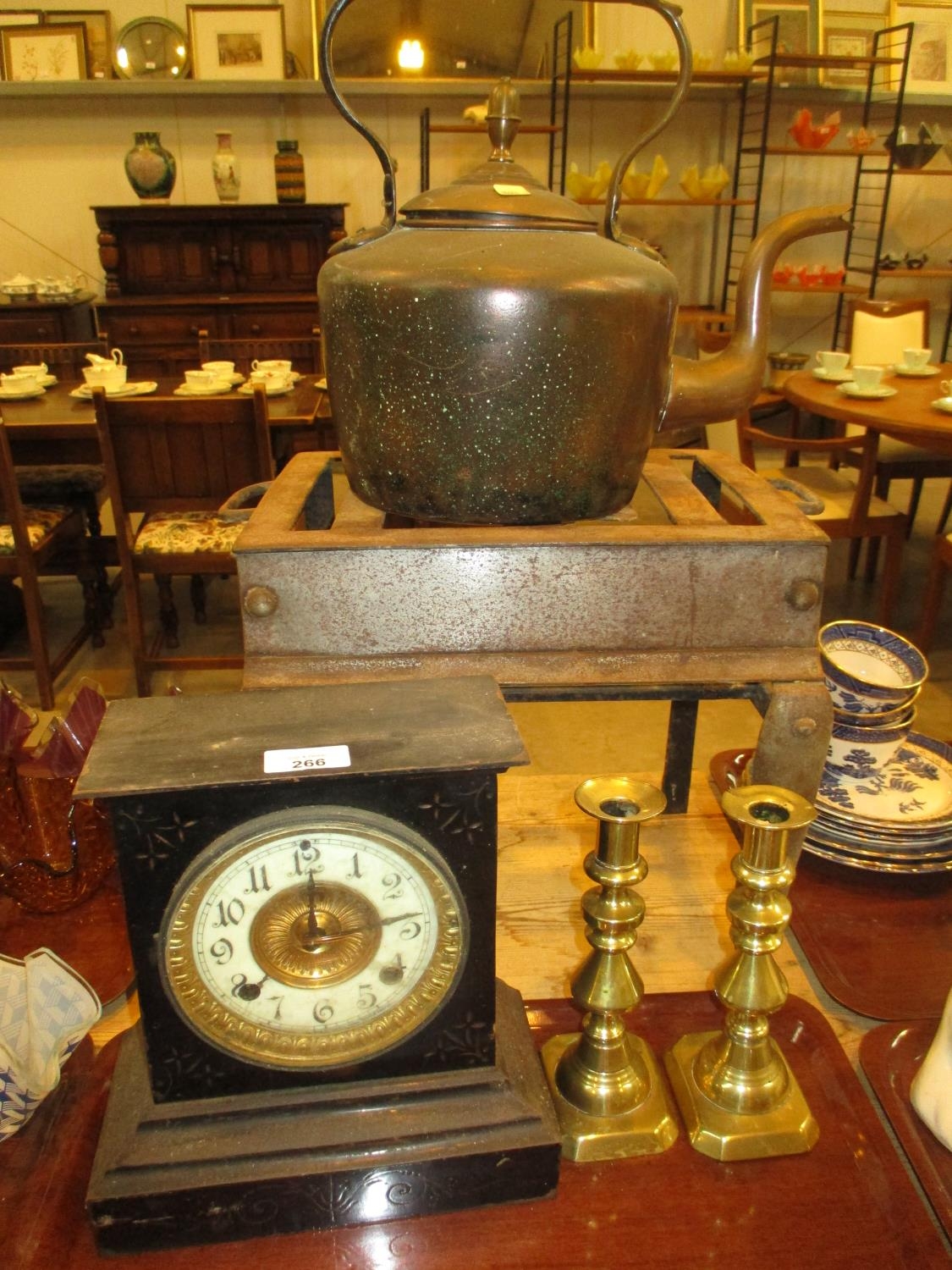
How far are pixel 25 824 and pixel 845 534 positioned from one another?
2262 millimetres

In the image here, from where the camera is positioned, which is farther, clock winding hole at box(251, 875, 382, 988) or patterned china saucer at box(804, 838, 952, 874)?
patterned china saucer at box(804, 838, 952, 874)

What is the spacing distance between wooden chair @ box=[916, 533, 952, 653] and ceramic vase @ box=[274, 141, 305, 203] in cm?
291

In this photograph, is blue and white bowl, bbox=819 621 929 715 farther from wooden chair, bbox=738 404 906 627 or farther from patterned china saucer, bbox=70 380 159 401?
patterned china saucer, bbox=70 380 159 401

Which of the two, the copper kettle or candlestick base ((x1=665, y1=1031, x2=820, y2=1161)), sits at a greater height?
the copper kettle

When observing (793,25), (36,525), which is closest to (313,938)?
(36,525)

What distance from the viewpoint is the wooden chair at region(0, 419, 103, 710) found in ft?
7.43

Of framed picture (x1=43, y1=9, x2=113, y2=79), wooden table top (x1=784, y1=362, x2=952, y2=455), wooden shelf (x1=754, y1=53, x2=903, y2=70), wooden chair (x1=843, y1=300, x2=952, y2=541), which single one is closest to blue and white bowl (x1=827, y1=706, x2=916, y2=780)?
wooden table top (x1=784, y1=362, x2=952, y2=455)

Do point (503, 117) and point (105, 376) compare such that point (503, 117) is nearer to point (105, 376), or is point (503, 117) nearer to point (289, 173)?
point (105, 376)

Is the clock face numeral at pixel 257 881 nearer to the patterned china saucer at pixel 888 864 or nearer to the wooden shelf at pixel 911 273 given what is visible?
the patterned china saucer at pixel 888 864

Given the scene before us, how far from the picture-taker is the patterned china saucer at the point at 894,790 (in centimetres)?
99

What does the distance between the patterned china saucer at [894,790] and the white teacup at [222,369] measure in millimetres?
2087

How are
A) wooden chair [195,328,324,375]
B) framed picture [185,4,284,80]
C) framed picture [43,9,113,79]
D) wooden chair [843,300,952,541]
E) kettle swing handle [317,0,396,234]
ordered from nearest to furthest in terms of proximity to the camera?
kettle swing handle [317,0,396,234]
wooden chair [195,328,324,375]
wooden chair [843,300,952,541]
framed picture [185,4,284,80]
framed picture [43,9,113,79]

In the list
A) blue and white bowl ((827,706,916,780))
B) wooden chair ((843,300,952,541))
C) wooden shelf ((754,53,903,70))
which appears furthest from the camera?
wooden shelf ((754,53,903,70))

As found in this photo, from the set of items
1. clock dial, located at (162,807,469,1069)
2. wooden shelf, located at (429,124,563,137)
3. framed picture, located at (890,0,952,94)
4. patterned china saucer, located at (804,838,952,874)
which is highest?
framed picture, located at (890,0,952,94)
